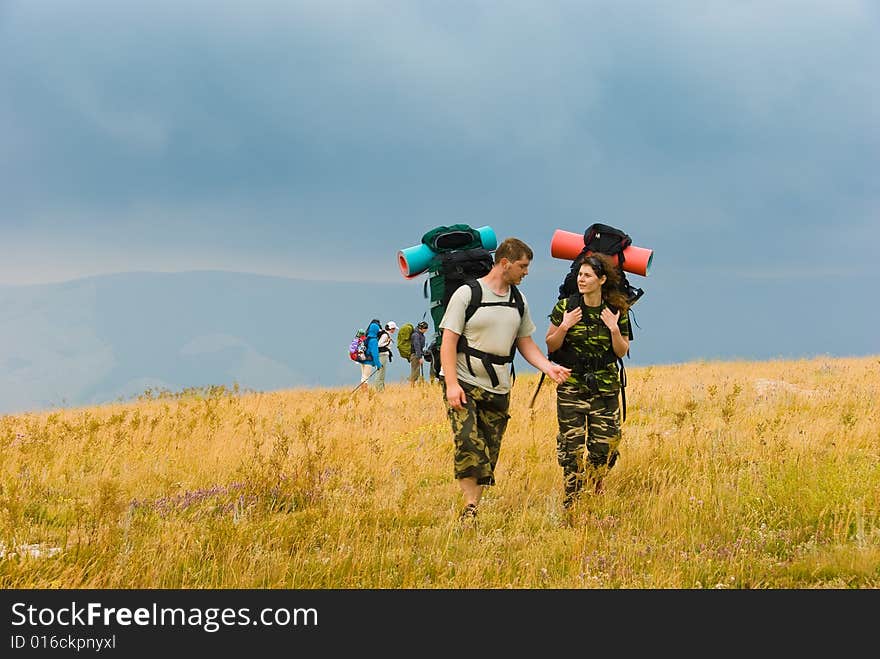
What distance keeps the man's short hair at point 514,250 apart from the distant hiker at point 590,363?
22.5 inches

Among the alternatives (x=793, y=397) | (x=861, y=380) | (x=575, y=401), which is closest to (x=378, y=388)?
(x=793, y=397)

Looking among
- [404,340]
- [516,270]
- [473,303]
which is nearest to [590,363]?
[516,270]

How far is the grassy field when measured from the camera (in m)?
4.78

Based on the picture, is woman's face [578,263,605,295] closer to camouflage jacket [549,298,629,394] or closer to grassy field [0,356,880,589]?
camouflage jacket [549,298,629,394]

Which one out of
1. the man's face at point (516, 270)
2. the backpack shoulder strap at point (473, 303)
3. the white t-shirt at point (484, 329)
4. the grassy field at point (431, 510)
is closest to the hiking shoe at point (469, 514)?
the grassy field at point (431, 510)

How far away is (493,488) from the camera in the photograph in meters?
7.24

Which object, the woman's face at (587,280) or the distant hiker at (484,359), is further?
the woman's face at (587,280)

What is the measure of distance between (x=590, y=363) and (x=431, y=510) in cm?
192

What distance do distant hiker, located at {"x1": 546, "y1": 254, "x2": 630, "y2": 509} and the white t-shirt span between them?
425mm

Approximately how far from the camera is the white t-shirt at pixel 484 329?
5926mm

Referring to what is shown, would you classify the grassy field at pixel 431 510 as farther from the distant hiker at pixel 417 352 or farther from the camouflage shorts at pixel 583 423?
the distant hiker at pixel 417 352

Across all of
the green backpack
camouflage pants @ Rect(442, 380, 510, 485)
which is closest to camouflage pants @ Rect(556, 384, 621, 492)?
camouflage pants @ Rect(442, 380, 510, 485)

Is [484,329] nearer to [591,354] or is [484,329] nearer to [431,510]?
[591,354]

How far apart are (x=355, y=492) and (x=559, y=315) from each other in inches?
102
